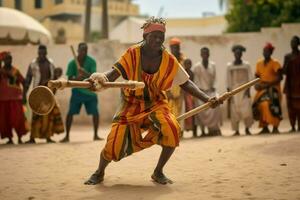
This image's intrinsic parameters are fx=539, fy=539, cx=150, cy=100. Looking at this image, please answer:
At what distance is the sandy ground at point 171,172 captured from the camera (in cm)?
486

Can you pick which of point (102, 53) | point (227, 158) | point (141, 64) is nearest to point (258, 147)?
point (227, 158)

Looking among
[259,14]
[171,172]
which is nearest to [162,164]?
[171,172]

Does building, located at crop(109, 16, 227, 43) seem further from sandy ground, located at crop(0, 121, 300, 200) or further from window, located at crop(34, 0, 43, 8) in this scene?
sandy ground, located at crop(0, 121, 300, 200)

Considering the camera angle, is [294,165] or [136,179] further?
[294,165]

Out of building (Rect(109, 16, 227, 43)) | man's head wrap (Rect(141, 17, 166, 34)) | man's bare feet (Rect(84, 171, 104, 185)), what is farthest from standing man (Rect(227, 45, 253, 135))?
building (Rect(109, 16, 227, 43))

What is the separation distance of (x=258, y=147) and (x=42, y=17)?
31.3 metres

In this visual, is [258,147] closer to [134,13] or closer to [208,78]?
[208,78]

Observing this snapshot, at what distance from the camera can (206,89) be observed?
10.8 meters

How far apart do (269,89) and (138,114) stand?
584cm

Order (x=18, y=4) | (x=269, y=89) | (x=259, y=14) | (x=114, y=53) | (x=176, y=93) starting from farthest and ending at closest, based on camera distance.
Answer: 1. (x=18, y=4)
2. (x=259, y=14)
3. (x=114, y=53)
4. (x=269, y=89)
5. (x=176, y=93)

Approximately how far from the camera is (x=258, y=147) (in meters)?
8.02

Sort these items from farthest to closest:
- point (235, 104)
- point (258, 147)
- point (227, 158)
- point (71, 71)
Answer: point (235, 104) → point (71, 71) → point (258, 147) → point (227, 158)

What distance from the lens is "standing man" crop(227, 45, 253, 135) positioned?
1072cm

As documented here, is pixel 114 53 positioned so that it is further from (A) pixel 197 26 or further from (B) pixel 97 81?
(A) pixel 197 26
